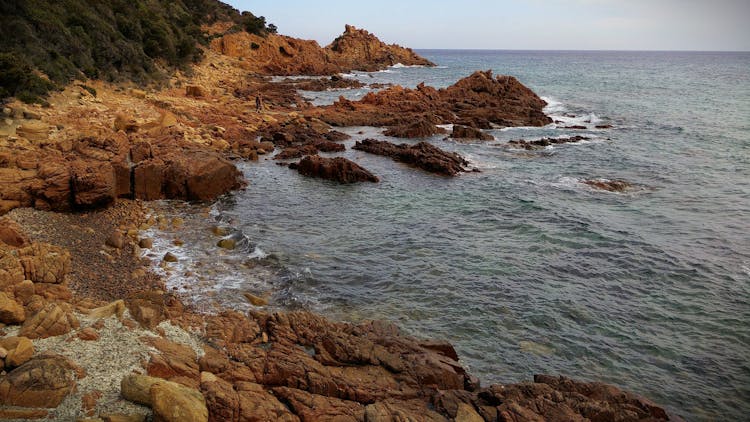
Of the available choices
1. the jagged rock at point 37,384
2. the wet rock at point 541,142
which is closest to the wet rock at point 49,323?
the jagged rock at point 37,384

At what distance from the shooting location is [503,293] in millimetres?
16578

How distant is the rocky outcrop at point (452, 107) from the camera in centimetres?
4700

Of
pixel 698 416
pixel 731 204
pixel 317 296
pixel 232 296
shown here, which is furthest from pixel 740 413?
pixel 731 204

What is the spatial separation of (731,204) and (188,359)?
1088 inches

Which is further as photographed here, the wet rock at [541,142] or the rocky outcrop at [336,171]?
the wet rock at [541,142]

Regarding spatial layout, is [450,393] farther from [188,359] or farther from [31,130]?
[31,130]

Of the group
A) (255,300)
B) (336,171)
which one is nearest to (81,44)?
(336,171)

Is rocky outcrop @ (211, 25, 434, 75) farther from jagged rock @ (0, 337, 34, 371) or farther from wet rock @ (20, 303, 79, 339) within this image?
jagged rock @ (0, 337, 34, 371)

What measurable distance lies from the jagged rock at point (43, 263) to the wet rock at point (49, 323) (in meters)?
2.69

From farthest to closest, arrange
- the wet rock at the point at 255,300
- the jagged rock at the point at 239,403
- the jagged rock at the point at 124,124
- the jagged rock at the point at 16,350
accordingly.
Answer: the jagged rock at the point at 124,124
the wet rock at the point at 255,300
the jagged rock at the point at 16,350
the jagged rock at the point at 239,403

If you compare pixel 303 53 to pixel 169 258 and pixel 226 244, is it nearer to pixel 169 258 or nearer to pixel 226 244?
pixel 226 244

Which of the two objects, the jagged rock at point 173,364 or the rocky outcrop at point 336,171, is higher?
the rocky outcrop at point 336,171

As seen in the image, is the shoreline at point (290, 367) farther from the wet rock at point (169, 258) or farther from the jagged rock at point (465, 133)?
the jagged rock at point (465, 133)

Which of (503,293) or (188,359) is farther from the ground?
(188,359)
